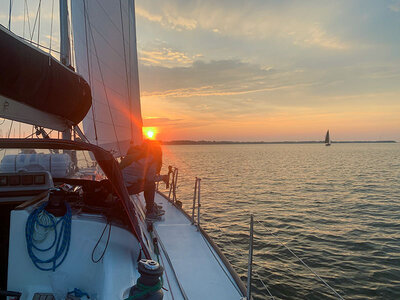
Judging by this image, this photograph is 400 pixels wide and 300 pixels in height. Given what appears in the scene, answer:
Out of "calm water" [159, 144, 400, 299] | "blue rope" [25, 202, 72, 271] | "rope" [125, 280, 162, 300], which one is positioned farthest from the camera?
"calm water" [159, 144, 400, 299]

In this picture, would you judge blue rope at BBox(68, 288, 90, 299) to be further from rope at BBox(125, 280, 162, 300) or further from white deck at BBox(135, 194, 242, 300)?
rope at BBox(125, 280, 162, 300)

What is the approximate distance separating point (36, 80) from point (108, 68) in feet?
15.6

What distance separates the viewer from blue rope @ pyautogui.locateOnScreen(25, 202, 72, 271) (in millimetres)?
2684

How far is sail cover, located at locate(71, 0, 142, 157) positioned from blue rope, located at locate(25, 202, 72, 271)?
163 inches

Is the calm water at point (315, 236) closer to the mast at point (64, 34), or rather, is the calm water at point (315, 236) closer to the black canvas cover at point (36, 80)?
the black canvas cover at point (36, 80)

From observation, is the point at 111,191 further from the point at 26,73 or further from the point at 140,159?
the point at 26,73

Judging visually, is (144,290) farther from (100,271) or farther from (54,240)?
(54,240)

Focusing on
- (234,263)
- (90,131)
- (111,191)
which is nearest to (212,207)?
(234,263)

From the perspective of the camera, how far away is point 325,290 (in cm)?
612

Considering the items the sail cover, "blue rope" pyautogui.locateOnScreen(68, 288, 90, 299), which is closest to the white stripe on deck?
"blue rope" pyautogui.locateOnScreen(68, 288, 90, 299)

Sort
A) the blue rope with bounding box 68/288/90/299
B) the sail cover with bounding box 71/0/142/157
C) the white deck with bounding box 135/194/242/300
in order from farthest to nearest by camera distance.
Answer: the sail cover with bounding box 71/0/142/157 → the white deck with bounding box 135/194/242/300 → the blue rope with bounding box 68/288/90/299

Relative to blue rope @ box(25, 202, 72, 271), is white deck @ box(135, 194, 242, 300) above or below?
below

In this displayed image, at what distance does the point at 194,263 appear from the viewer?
3.96 meters

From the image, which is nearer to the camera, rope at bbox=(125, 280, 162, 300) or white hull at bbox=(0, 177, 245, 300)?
rope at bbox=(125, 280, 162, 300)
